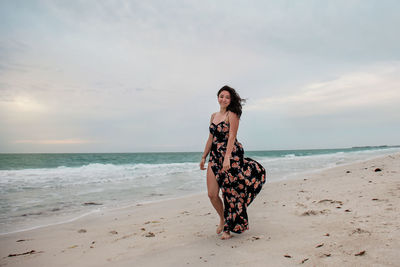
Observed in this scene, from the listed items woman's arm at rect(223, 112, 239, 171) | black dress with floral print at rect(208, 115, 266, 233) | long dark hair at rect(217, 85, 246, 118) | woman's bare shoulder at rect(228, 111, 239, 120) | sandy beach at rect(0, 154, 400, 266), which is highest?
long dark hair at rect(217, 85, 246, 118)

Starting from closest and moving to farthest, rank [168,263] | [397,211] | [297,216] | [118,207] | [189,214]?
[168,263], [397,211], [297,216], [189,214], [118,207]

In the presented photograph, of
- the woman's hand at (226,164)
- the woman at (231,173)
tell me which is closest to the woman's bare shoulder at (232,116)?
the woman at (231,173)

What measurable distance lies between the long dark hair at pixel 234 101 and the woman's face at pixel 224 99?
0.04 meters

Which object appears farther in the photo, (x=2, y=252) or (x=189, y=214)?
(x=189, y=214)

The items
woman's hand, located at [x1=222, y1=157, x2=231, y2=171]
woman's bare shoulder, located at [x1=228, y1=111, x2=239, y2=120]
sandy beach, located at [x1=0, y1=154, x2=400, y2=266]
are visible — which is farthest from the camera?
woman's bare shoulder, located at [x1=228, y1=111, x2=239, y2=120]

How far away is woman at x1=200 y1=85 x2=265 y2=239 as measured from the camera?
11.9 ft

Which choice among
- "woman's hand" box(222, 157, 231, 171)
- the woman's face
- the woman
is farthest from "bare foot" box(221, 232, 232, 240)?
the woman's face

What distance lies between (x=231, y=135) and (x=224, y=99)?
55cm

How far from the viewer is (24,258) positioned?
3553 millimetres

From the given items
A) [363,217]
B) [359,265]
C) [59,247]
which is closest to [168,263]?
[359,265]

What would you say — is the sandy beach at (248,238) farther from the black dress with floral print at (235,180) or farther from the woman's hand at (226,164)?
the woman's hand at (226,164)

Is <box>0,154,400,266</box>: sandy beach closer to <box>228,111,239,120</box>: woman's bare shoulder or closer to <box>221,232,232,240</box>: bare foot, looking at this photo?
<box>221,232,232,240</box>: bare foot

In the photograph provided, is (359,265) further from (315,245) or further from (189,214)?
(189,214)

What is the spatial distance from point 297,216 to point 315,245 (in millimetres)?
1424
